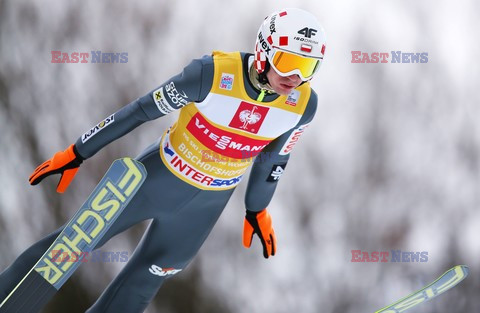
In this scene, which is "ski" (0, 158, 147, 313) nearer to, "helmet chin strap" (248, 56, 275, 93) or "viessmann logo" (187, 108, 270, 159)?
"viessmann logo" (187, 108, 270, 159)

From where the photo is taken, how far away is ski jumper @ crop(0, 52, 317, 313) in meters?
1.93

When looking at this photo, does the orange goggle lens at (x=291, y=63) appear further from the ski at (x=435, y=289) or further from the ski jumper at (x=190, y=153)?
the ski at (x=435, y=289)

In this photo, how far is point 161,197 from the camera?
2041 mm

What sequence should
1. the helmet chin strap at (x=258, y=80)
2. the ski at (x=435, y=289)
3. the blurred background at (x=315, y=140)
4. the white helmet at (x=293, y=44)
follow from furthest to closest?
the blurred background at (x=315, y=140) < the ski at (x=435, y=289) < the helmet chin strap at (x=258, y=80) < the white helmet at (x=293, y=44)

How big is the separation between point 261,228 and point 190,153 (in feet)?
1.27

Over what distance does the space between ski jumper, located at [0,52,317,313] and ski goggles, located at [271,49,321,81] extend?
0.14m

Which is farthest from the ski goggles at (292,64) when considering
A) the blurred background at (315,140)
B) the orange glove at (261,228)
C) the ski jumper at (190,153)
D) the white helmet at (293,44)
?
the blurred background at (315,140)

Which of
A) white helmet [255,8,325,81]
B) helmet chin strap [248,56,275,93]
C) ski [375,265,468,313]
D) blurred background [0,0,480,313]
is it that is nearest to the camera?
white helmet [255,8,325,81]

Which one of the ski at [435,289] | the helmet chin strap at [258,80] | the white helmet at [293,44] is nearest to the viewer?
the white helmet at [293,44]

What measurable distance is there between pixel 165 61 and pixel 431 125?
3.30 ft

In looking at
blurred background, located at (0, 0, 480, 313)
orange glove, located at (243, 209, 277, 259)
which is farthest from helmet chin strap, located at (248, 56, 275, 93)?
blurred background, located at (0, 0, 480, 313)

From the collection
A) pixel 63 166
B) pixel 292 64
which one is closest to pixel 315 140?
pixel 292 64

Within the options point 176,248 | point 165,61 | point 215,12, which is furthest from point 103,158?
point 176,248

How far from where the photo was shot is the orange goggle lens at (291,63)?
5.90 ft
